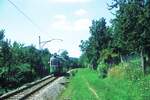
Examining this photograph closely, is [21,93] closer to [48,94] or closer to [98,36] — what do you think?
[48,94]

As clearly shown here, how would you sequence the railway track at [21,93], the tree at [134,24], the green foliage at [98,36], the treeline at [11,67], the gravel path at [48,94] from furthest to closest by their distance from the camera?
1. the green foliage at [98,36]
2. the treeline at [11,67]
3. the tree at [134,24]
4. the railway track at [21,93]
5. the gravel path at [48,94]

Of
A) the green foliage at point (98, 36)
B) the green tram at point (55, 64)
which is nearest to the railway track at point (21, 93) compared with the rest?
the green tram at point (55, 64)

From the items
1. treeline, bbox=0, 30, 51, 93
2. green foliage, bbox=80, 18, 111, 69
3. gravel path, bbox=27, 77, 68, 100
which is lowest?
gravel path, bbox=27, 77, 68, 100

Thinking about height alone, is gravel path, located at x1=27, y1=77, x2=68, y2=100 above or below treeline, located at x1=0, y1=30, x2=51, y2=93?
below

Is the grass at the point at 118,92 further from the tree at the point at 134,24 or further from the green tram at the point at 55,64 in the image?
the green tram at the point at 55,64

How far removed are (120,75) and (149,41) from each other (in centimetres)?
405

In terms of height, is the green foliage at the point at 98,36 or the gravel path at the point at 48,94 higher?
the green foliage at the point at 98,36

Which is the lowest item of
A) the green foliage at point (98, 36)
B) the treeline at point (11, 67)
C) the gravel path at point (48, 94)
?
the gravel path at point (48, 94)

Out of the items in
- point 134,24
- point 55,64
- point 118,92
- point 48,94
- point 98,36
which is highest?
point 98,36

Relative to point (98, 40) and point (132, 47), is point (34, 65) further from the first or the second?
point (132, 47)

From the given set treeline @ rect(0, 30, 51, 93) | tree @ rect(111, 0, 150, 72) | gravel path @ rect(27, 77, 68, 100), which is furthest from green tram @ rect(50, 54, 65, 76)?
tree @ rect(111, 0, 150, 72)

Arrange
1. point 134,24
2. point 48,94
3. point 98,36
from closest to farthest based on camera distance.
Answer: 1. point 48,94
2. point 134,24
3. point 98,36

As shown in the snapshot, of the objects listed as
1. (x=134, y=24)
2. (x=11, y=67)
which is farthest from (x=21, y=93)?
(x=11, y=67)

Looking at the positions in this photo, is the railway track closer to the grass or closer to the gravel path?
the gravel path
